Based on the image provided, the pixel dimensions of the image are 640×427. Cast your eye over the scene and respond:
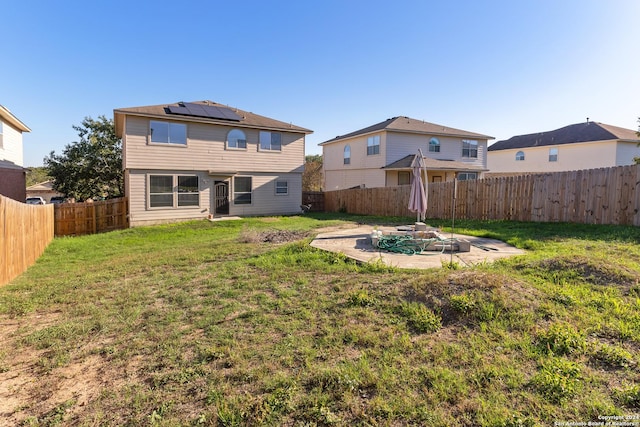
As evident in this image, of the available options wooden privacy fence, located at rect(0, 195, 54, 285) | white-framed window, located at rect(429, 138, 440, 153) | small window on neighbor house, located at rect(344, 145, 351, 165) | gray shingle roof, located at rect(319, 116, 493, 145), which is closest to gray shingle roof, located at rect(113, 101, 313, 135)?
gray shingle roof, located at rect(319, 116, 493, 145)

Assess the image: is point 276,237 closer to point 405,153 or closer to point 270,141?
point 270,141

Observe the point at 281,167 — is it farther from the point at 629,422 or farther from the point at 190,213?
the point at 629,422

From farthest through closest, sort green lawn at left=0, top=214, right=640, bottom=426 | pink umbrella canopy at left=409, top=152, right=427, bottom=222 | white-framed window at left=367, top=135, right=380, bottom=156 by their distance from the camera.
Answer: white-framed window at left=367, top=135, right=380, bottom=156
pink umbrella canopy at left=409, top=152, right=427, bottom=222
green lawn at left=0, top=214, right=640, bottom=426

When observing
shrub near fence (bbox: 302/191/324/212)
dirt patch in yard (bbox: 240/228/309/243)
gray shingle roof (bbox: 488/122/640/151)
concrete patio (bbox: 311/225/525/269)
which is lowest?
dirt patch in yard (bbox: 240/228/309/243)

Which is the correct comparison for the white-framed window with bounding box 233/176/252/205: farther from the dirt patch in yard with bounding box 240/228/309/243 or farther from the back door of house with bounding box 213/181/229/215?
the dirt patch in yard with bounding box 240/228/309/243

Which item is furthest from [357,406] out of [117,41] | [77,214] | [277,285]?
[117,41]

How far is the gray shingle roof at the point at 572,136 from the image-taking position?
26875mm

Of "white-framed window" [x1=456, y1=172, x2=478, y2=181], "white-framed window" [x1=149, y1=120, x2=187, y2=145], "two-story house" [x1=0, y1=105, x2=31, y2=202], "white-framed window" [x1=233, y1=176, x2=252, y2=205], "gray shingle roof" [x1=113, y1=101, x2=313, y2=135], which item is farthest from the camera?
"white-framed window" [x1=456, y1=172, x2=478, y2=181]

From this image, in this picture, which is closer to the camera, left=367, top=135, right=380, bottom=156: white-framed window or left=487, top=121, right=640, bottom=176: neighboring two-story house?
left=367, top=135, right=380, bottom=156: white-framed window

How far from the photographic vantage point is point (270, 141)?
19609 millimetres

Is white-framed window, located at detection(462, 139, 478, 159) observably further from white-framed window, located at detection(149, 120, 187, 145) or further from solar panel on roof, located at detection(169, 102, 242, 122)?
white-framed window, located at detection(149, 120, 187, 145)

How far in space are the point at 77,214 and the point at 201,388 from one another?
50.0 feet

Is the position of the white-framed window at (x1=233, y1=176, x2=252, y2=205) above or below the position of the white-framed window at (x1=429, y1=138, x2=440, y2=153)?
below

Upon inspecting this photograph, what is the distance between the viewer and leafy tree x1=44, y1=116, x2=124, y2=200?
77.4 feet
